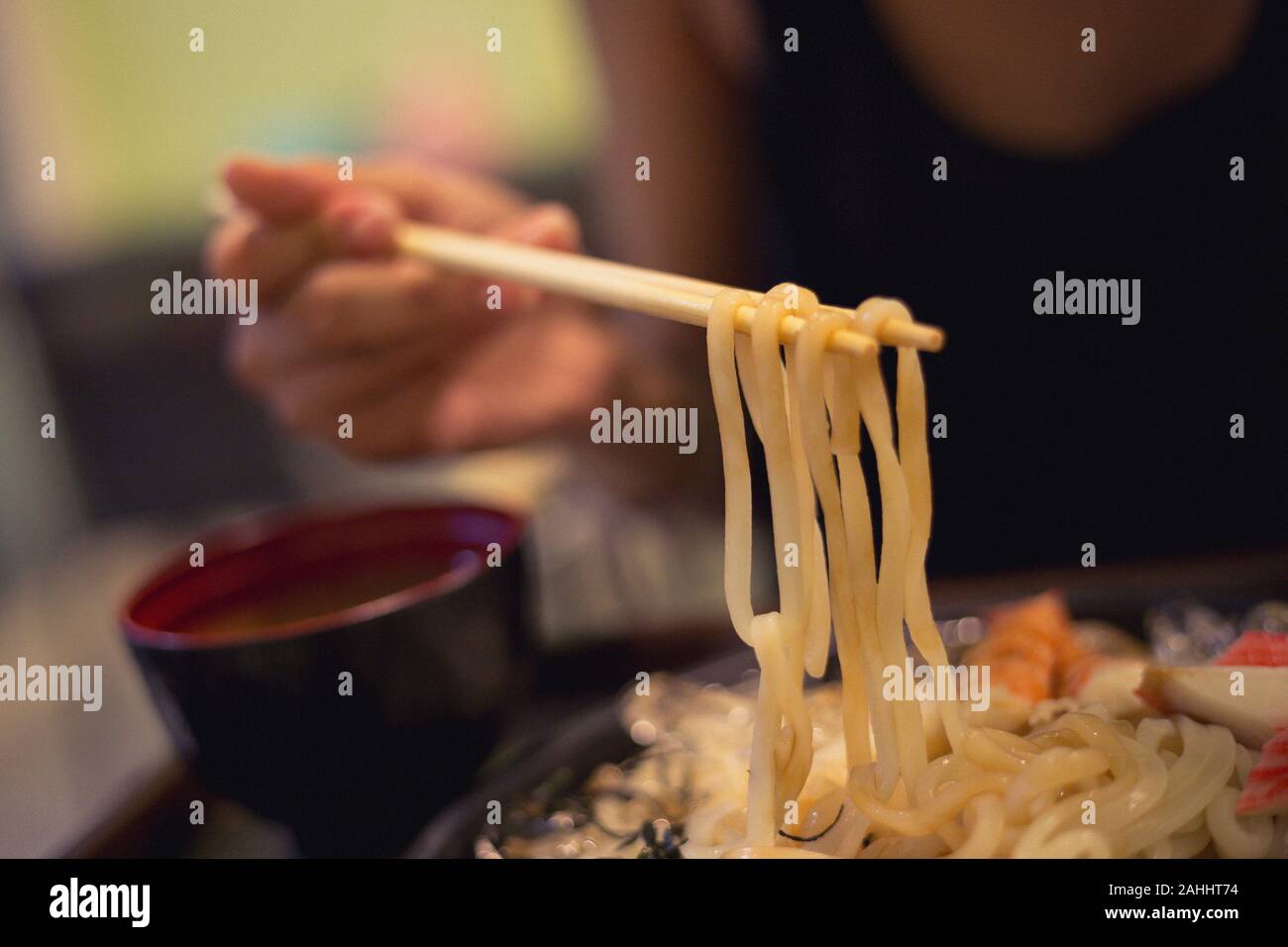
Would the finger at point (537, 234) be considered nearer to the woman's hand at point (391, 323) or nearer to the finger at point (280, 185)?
the woman's hand at point (391, 323)

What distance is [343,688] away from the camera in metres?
0.76

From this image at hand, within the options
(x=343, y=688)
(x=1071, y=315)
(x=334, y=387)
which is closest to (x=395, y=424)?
(x=334, y=387)

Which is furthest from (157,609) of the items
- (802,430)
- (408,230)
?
(802,430)

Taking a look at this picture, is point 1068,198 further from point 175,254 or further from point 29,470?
point 29,470

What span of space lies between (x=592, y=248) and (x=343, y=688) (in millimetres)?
2560

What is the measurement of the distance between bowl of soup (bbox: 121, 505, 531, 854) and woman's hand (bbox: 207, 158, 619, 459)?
0.96ft

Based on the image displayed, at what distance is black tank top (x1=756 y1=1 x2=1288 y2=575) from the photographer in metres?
1.44

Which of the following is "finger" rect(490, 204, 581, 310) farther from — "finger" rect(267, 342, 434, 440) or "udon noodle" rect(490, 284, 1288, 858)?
"udon noodle" rect(490, 284, 1288, 858)

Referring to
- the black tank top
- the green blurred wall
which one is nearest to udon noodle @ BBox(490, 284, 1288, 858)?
the black tank top

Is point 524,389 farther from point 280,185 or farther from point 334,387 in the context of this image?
point 280,185

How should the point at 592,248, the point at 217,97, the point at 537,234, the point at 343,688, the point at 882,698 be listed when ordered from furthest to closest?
1. the point at 217,97
2. the point at 592,248
3. the point at 537,234
4. the point at 343,688
5. the point at 882,698

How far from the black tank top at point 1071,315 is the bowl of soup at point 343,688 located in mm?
865

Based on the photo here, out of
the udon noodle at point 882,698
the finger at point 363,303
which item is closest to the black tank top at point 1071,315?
the finger at point 363,303
